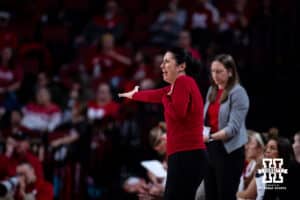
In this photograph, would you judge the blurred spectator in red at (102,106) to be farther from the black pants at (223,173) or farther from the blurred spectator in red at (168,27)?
the black pants at (223,173)

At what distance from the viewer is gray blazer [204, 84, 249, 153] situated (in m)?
5.70

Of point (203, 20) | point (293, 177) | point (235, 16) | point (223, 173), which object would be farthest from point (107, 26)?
point (293, 177)

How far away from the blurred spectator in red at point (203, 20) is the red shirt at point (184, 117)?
4.83 meters

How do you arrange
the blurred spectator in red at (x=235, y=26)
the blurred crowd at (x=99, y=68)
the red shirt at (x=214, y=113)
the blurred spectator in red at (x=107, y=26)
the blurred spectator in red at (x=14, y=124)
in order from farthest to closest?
1. the blurred spectator in red at (x=107, y=26)
2. the blurred spectator in red at (x=235, y=26)
3. the blurred spectator in red at (x=14, y=124)
4. the blurred crowd at (x=99, y=68)
5. the red shirt at (x=214, y=113)

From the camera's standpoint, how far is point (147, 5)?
38.4 ft

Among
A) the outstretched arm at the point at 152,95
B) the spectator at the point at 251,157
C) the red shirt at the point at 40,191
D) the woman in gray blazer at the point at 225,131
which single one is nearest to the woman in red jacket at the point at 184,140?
the outstretched arm at the point at 152,95

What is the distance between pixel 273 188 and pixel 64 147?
3.62 metres

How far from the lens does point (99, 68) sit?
399 inches

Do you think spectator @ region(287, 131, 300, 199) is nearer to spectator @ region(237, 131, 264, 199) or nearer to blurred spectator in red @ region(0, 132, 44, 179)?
spectator @ region(237, 131, 264, 199)

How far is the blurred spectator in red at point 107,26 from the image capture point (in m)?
10.8

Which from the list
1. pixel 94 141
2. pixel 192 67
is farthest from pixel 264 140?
pixel 94 141

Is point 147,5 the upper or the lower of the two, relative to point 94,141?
upper

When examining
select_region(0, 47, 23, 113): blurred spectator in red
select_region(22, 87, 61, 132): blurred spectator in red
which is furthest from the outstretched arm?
select_region(0, 47, 23, 113): blurred spectator in red

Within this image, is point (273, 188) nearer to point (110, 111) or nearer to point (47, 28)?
point (110, 111)
